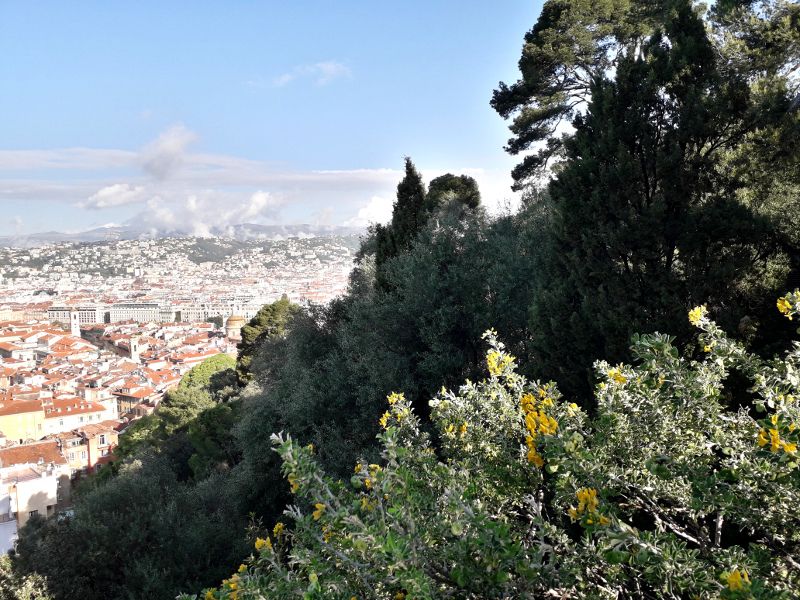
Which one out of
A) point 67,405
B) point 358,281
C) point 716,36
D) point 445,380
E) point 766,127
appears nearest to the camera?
point 766,127

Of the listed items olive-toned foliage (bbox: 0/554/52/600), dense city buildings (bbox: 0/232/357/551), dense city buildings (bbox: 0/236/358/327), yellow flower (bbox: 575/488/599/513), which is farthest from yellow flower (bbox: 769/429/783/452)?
dense city buildings (bbox: 0/236/358/327)

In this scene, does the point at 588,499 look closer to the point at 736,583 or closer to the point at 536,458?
the point at 736,583

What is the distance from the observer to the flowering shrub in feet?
7.11

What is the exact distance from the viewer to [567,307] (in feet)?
23.2

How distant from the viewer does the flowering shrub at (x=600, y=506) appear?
85.4 inches

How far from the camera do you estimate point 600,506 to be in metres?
2.21

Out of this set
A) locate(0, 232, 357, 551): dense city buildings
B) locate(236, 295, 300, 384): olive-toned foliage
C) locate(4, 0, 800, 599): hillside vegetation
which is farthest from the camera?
locate(0, 232, 357, 551): dense city buildings

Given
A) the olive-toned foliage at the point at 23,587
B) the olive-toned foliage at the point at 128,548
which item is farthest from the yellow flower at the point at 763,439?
the olive-toned foliage at the point at 23,587

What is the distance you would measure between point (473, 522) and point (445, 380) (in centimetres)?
763

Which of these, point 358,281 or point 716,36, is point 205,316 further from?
point 716,36

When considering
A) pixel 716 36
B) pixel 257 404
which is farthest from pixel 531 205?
pixel 257 404

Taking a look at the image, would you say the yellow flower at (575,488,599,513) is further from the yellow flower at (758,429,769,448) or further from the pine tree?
the pine tree

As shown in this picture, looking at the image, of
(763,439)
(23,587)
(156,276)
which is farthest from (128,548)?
(156,276)

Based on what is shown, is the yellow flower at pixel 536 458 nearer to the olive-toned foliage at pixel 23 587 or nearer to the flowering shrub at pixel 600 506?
the flowering shrub at pixel 600 506
